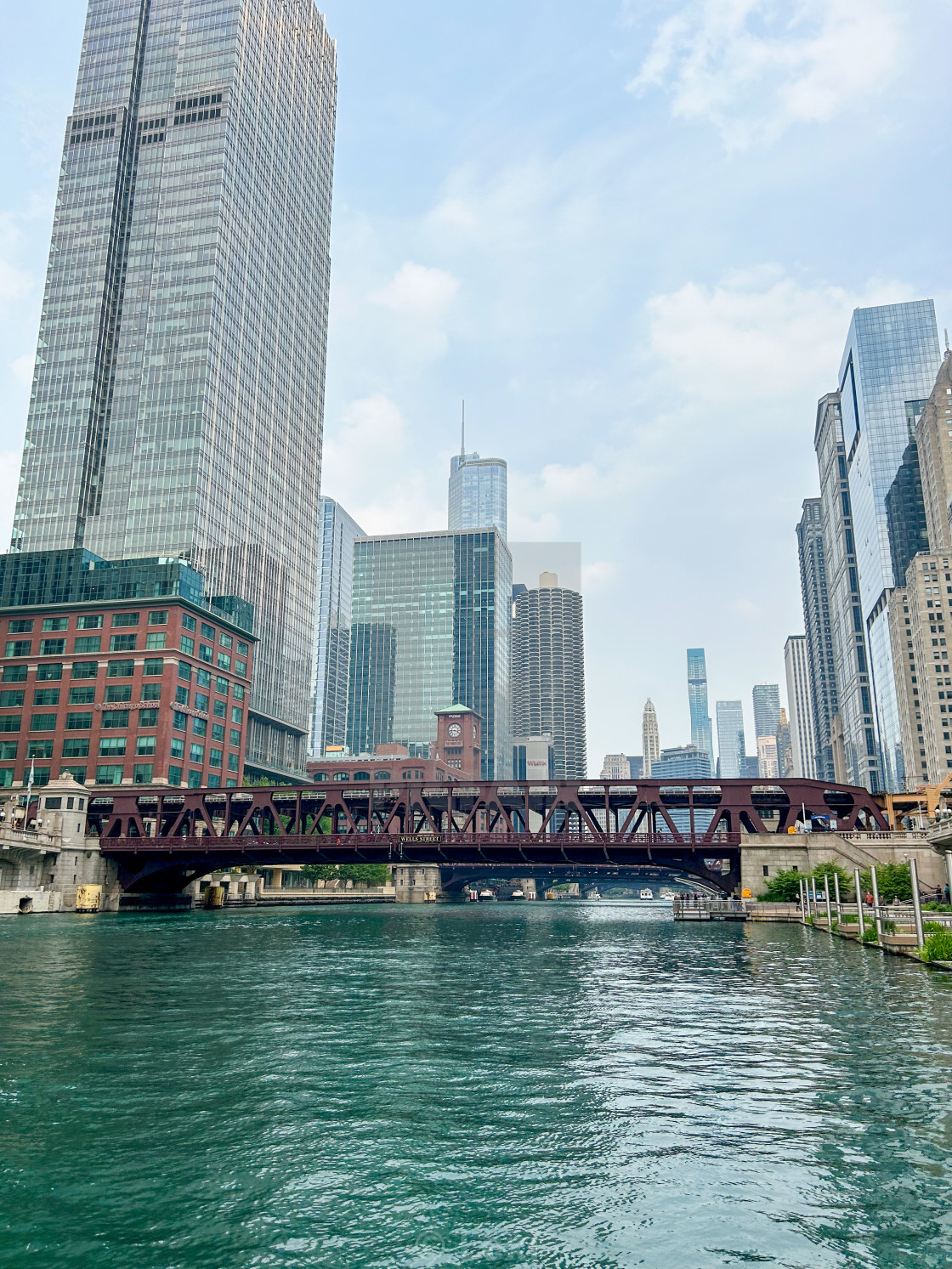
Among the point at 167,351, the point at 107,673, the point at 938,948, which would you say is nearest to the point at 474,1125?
the point at 938,948

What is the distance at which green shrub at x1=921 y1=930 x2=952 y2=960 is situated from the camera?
4503 cm

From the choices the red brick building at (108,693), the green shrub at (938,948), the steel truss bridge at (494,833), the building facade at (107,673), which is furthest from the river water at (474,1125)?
the building facade at (107,673)

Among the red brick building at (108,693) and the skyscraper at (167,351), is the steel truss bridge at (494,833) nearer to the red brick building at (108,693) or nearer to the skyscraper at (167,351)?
the red brick building at (108,693)

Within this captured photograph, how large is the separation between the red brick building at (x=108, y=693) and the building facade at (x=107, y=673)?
0.13 m

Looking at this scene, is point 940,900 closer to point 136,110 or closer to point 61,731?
point 61,731

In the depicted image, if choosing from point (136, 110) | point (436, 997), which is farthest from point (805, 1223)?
point (136, 110)

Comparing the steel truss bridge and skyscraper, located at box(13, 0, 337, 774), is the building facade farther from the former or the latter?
the steel truss bridge

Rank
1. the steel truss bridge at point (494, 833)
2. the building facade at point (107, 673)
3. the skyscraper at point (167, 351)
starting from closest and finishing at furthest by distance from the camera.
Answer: the steel truss bridge at point (494, 833) → the building facade at point (107, 673) → the skyscraper at point (167, 351)

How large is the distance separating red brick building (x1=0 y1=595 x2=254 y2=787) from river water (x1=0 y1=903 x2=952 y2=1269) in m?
100

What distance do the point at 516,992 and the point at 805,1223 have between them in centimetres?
2855

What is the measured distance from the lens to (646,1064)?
84.3 ft

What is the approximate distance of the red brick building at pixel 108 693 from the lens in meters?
139

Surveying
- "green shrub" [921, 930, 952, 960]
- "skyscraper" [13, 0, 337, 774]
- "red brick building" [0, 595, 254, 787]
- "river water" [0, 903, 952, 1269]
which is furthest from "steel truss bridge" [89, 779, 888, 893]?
"skyscraper" [13, 0, 337, 774]

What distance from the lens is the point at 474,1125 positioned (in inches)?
759
